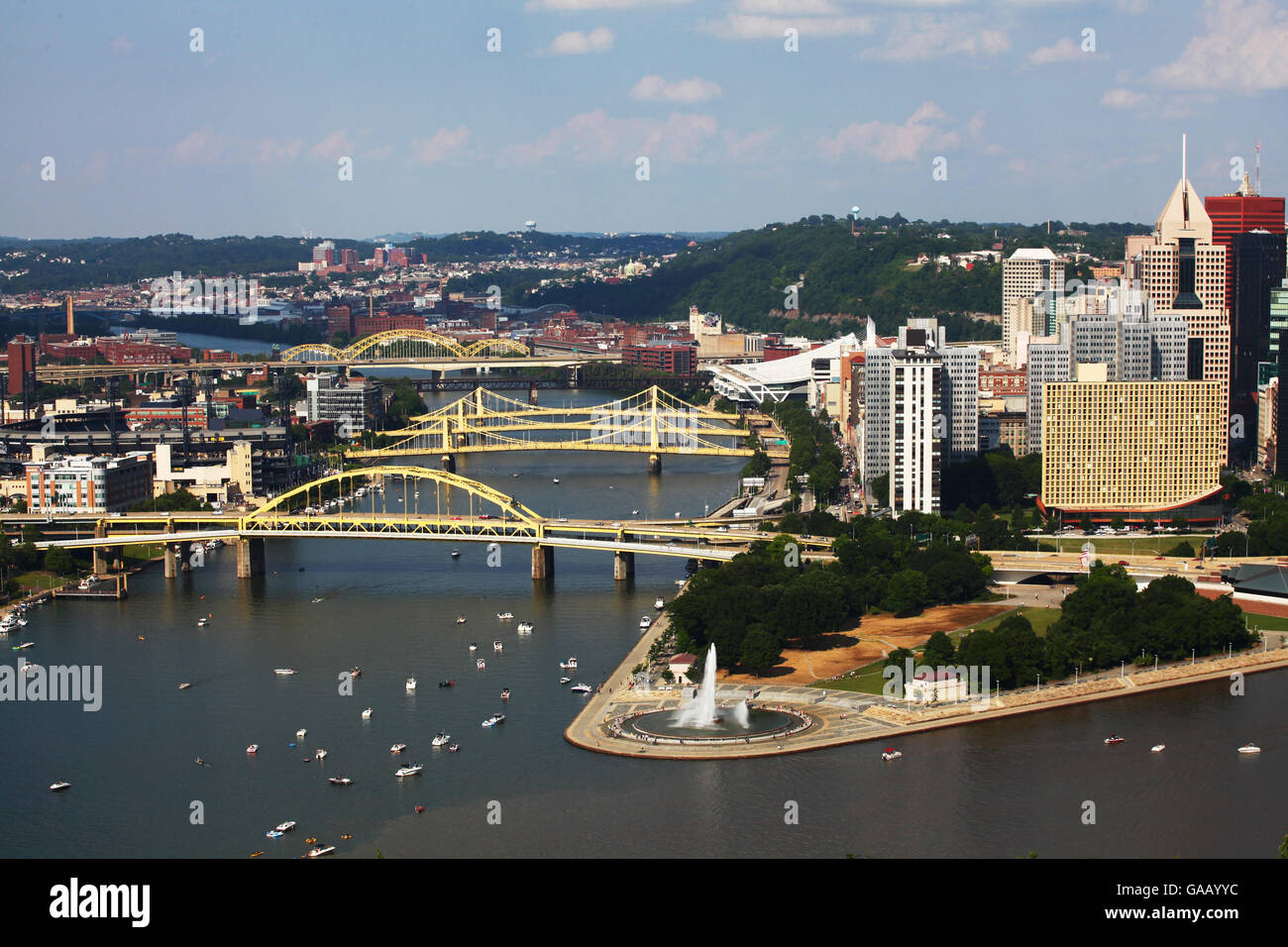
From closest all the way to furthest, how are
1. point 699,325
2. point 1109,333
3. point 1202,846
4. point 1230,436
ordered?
point 1202,846 → point 1109,333 → point 1230,436 → point 699,325

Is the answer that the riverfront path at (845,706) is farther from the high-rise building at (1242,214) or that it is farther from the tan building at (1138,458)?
the high-rise building at (1242,214)

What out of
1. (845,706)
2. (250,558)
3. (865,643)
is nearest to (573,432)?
(250,558)

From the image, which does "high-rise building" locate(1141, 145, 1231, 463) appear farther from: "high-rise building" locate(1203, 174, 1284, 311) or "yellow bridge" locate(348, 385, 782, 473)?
"yellow bridge" locate(348, 385, 782, 473)

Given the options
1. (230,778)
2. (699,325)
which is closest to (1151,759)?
(230,778)

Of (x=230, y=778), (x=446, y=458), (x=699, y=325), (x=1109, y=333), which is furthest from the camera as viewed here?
(x=699, y=325)
